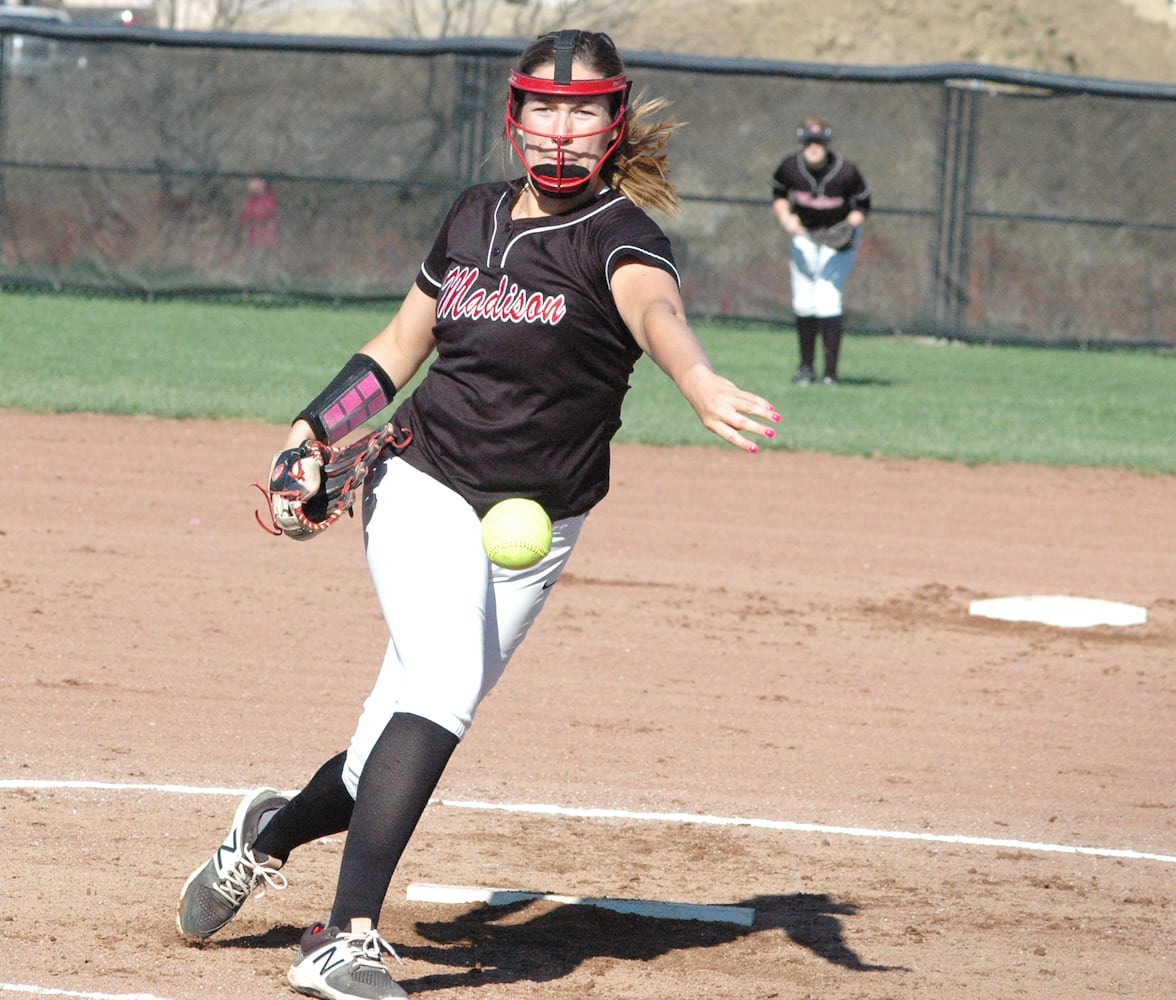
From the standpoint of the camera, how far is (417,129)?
18.3m

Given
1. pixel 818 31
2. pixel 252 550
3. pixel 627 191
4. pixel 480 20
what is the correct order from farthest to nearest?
pixel 480 20
pixel 818 31
pixel 252 550
pixel 627 191

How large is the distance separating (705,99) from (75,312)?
7006 millimetres

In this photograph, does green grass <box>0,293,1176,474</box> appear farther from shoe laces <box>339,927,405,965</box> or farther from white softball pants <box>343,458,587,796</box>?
shoe laces <box>339,927,405,965</box>

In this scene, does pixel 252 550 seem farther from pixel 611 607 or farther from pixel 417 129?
pixel 417 129

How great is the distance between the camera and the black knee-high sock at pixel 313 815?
3666 mm

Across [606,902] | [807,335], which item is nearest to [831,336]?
[807,335]

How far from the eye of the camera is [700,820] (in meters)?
4.98

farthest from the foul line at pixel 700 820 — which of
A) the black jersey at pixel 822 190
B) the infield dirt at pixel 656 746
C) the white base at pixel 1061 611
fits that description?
the black jersey at pixel 822 190

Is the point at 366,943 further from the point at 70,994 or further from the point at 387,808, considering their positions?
the point at 70,994

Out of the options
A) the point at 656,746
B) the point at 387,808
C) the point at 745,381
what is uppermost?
the point at 387,808

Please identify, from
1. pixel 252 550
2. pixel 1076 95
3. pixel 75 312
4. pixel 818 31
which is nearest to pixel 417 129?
pixel 75 312

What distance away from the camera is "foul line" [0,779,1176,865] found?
16.0 ft

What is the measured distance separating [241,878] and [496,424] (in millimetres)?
1147

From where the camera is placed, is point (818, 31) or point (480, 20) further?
point (480, 20)
